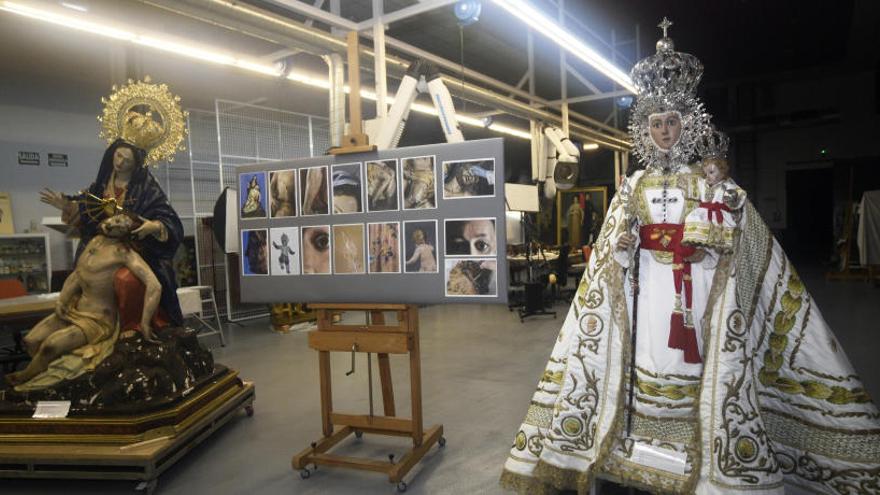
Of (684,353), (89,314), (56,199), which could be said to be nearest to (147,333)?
(89,314)

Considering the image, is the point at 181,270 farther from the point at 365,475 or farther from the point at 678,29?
the point at 678,29

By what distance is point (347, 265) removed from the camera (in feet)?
8.73

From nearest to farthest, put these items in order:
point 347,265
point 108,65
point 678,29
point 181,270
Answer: point 347,265 → point 108,65 → point 181,270 → point 678,29

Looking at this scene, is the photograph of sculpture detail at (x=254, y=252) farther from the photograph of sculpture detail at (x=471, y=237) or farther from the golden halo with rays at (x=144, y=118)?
the golden halo with rays at (x=144, y=118)

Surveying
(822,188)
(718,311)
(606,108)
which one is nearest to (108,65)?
(718,311)

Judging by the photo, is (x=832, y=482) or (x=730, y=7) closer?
(x=832, y=482)

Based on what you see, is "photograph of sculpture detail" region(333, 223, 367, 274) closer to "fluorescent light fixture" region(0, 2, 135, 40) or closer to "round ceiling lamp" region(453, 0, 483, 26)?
"round ceiling lamp" region(453, 0, 483, 26)

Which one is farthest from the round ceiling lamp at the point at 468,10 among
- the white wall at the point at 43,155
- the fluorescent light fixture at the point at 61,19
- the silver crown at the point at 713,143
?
the white wall at the point at 43,155

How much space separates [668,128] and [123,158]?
10.6ft

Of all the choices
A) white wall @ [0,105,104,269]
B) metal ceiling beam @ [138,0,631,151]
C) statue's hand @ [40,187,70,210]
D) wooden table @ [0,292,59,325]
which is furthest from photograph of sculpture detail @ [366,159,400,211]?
white wall @ [0,105,104,269]

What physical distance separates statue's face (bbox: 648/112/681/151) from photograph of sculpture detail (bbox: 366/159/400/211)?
1.25m

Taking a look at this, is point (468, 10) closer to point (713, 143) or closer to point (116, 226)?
point (713, 143)

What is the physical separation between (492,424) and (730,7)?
749 centimetres

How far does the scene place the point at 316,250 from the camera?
2734 millimetres
